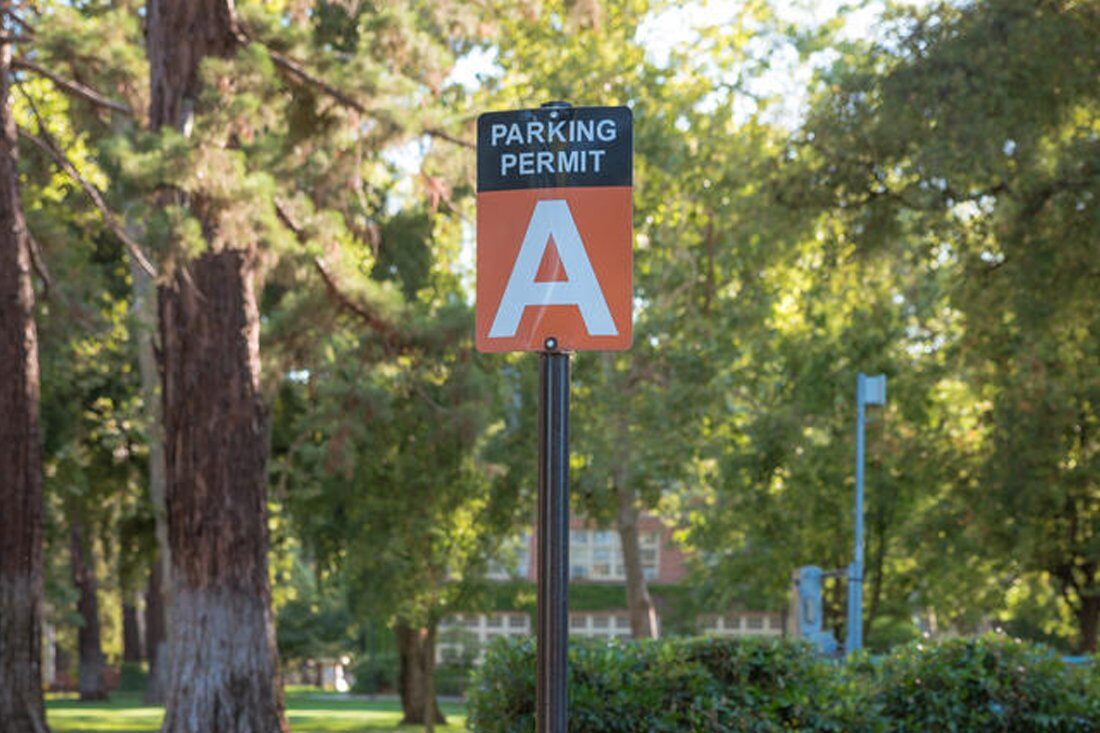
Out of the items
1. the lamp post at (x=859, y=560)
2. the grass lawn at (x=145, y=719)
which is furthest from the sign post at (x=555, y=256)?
the grass lawn at (x=145, y=719)

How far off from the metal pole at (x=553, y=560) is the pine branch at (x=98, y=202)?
37.7 feet

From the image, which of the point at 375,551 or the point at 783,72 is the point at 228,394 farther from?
the point at 783,72

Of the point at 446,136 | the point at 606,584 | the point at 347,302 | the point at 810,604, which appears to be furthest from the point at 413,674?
the point at 606,584

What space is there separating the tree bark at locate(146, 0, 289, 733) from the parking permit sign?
11.0m

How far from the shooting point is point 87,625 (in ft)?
162

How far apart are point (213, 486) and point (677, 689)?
646cm

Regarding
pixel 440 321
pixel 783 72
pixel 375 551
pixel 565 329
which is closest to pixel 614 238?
pixel 565 329

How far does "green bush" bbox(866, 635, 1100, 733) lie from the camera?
10.8 metres

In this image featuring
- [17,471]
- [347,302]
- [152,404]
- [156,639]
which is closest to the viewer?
[17,471]

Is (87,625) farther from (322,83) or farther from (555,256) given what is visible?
(555,256)

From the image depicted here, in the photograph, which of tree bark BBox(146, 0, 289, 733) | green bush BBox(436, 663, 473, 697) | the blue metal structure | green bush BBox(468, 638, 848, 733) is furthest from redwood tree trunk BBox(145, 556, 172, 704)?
green bush BBox(468, 638, 848, 733)

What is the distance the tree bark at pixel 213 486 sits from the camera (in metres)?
15.7

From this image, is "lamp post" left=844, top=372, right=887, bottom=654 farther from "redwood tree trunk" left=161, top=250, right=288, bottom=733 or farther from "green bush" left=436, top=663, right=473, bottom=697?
"green bush" left=436, top=663, right=473, bottom=697

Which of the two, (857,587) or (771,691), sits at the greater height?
(857,587)
